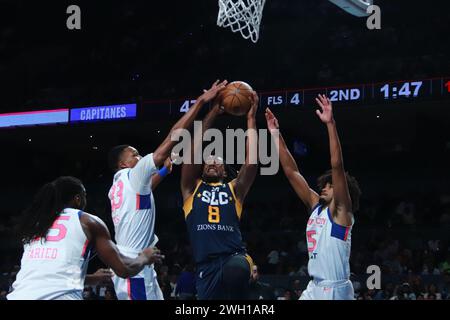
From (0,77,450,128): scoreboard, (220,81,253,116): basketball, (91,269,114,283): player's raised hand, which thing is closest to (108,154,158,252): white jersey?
(91,269,114,283): player's raised hand

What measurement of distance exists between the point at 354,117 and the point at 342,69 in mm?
1571

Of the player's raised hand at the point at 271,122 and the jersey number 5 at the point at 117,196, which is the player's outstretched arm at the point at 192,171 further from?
the player's raised hand at the point at 271,122

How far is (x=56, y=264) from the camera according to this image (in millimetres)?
4031

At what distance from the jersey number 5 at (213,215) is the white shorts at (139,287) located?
22.0 inches

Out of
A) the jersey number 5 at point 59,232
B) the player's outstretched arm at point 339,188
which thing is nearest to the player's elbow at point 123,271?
the jersey number 5 at point 59,232

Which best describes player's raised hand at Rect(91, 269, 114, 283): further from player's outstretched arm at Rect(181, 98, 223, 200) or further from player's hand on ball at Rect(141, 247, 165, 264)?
player's outstretched arm at Rect(181, 98, 223, 200)

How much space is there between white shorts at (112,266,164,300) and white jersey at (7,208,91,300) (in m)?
1.11

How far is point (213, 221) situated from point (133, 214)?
603 millimetres

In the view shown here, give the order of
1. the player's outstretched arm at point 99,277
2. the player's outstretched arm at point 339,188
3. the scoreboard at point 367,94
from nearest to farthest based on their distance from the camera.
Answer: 1. the player's outstretched arm at point 99,277
2. the player's outstretched arm at point 339,188
3. the scoreboard at point 367,94

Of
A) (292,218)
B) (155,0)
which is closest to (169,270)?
(292,218)

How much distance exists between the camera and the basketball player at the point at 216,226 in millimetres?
5039

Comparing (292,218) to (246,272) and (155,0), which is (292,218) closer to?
(155,0)

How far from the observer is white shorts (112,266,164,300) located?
17.1 ft
